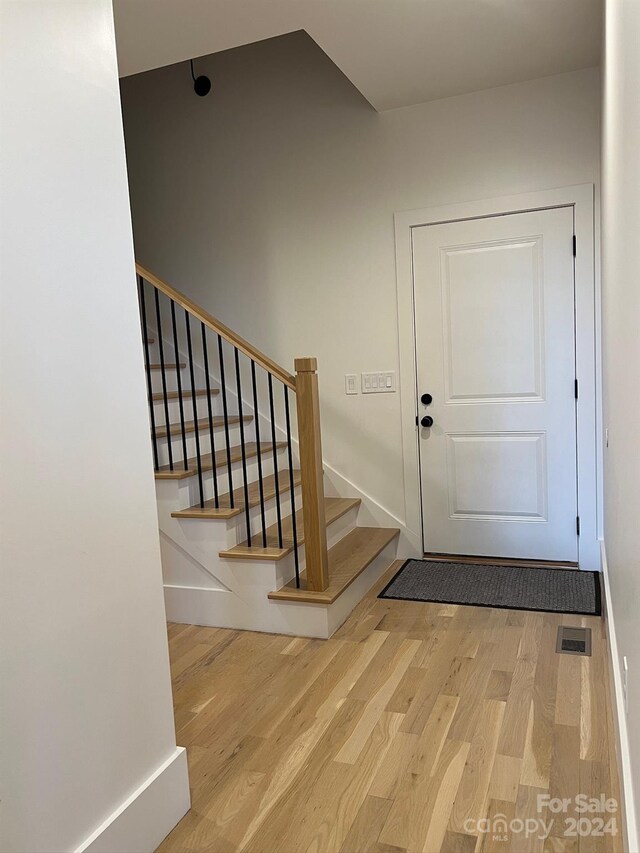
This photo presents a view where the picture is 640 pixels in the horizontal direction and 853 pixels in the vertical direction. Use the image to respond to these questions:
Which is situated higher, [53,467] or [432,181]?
[432,181]

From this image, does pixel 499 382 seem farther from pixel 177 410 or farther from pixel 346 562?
pixel 177 410


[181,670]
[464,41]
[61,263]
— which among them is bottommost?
[181,670]

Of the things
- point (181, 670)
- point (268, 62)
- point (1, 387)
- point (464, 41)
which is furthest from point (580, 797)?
point (268, 62)

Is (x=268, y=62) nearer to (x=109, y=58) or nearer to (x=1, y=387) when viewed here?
(x=109, y=58)

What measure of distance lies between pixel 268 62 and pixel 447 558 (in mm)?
3153

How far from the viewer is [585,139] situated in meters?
3.30

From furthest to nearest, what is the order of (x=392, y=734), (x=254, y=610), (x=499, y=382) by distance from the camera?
(x=499, y=382) → (x=254, y=610) → (x=392, y=734)

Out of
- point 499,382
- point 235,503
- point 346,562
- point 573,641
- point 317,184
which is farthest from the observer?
point 317,184

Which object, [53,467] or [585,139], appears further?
[585,139]

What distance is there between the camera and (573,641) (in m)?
2.72

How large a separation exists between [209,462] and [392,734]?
5.88 feet

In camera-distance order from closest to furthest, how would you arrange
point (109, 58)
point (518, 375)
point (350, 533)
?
point (109, 58)
point (518, 375)
point (350, 533)

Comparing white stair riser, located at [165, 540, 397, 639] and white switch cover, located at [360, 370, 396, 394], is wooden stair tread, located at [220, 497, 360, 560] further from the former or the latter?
white switch cover, located at [360, 370, 396, 394]

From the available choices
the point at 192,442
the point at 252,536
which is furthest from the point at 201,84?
the point at 252,536
